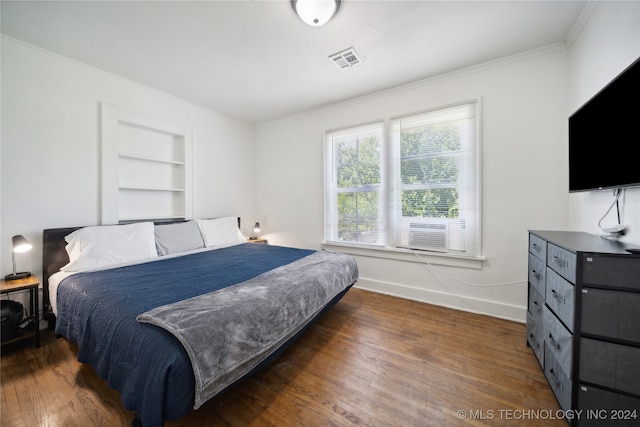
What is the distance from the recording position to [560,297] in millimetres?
1337

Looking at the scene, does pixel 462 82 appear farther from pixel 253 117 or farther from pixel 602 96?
pixel 253 117

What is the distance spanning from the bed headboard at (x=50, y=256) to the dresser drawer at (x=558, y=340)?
3.97 m

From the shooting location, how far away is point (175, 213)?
3.40 m

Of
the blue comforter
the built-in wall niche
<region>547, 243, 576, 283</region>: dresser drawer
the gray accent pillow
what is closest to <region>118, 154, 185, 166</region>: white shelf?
the built-in wall niche

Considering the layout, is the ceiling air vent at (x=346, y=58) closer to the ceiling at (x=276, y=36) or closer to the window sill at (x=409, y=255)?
the ceiling at (x=276, y=36)

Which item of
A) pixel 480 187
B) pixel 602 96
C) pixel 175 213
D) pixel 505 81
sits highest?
pixel 505 81

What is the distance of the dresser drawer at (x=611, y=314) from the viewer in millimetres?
1056

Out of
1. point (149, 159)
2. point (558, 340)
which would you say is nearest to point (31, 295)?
point (149, 159)

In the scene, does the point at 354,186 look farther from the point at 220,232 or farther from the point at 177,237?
the point at 177,237

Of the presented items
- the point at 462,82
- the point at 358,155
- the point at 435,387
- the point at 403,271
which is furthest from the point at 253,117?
the point at 435,387

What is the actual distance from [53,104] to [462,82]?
4.30m

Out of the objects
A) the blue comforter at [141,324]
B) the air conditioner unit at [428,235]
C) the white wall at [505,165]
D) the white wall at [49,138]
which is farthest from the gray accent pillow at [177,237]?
the air conditioner unit at [428,235]

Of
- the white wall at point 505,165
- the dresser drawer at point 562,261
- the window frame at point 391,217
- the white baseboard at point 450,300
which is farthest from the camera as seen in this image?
the window frame at point 391,217

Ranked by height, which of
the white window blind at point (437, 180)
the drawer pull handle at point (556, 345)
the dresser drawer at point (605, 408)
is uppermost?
the white window blind at point (437, 180)
